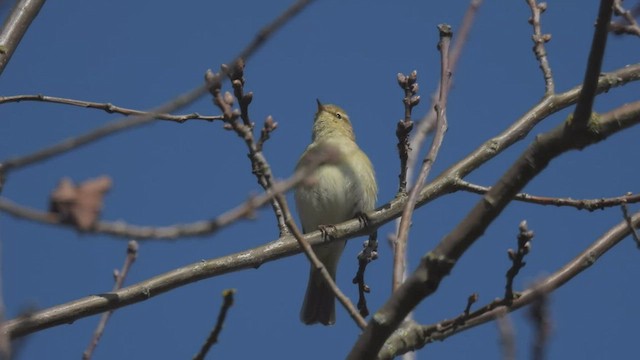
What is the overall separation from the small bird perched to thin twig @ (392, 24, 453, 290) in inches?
160

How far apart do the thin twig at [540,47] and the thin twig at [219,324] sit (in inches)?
136

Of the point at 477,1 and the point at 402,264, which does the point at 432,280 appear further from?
the point at 477,1

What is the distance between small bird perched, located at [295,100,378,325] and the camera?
8.16 meters

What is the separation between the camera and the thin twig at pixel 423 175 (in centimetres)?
347

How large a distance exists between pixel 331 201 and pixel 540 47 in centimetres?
316

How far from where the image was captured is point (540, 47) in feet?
18.3

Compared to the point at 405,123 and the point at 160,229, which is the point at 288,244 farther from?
the point at 160,229

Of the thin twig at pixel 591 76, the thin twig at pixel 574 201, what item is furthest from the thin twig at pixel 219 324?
the thin twig at pixel 574 201

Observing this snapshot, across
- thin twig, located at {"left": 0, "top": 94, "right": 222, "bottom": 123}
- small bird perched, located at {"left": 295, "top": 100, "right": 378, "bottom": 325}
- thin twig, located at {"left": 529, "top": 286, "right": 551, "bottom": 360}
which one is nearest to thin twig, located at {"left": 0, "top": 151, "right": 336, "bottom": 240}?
thin twig, located at {"left": 529, "top": 286, "right": 551, "bottom": 360}

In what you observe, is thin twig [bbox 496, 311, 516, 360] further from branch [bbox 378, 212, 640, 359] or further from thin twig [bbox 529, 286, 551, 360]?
branch [bbox 378, 212, 640, 359]

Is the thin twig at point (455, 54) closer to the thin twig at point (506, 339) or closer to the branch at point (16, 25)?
the thin twig at point (506, 339)

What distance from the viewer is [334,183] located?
8.27 metres

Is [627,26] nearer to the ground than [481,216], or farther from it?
farther from it

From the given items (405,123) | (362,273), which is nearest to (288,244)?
(362,273)
